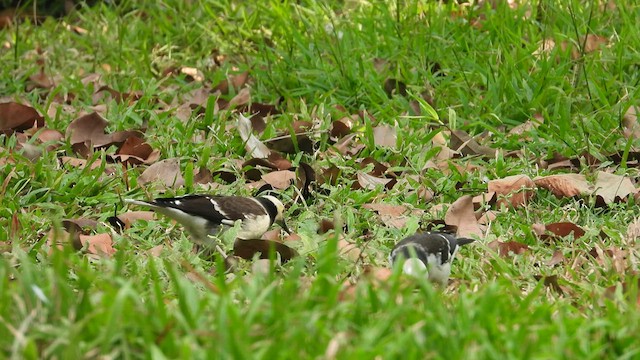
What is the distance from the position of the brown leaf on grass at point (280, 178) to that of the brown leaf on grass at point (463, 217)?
2.96 ft

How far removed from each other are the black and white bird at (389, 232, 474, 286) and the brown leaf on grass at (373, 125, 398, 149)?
155cm

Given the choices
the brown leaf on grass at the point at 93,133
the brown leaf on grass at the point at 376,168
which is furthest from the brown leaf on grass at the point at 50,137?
the brown leaf on grass at the point at 376,168

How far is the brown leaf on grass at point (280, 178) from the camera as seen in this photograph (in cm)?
561

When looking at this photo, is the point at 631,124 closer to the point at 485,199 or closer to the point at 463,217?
the point at 485,199

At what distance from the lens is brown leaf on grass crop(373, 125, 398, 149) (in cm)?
605

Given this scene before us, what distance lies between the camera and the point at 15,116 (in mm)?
6230

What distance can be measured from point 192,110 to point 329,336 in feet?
12.8

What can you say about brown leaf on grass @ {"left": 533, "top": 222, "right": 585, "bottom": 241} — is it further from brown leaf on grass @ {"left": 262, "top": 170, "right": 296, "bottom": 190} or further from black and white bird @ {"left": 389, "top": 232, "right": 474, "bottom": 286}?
brown leaf on grass @ {"left": 262, "top": 170, "right": 296, "bottom": 190}

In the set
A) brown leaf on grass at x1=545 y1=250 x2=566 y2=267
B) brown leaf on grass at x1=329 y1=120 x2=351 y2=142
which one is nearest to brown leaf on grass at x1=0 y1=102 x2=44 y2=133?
brown leaf on grass at x1=329 y1=120 x2=351 y2=142

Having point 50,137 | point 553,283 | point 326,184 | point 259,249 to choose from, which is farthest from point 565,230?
point 50,137

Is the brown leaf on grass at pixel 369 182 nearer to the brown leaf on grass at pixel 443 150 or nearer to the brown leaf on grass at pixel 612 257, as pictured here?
the brown leaf on grass at pixel 443 150

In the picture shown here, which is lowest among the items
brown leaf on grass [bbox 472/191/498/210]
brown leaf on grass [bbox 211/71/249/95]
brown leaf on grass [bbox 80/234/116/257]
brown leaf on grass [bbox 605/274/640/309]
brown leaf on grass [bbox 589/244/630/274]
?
brown leaf on grass [bbox 211/71/249/95]

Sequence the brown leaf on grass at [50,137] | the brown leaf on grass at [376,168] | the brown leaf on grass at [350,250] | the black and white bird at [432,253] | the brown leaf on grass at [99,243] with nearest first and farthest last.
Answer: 1. the black and white bird at [432,253]
2. the brown leaf on grass at [350,250]
3. the brown leaf on grass at [99,243]
4. the brown leaf on grass at [376,168]
5. the brown leaf on grass at [50,137]

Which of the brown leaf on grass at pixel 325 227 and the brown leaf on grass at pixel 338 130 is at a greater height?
the brown leaf on grass at pixel 325 227
